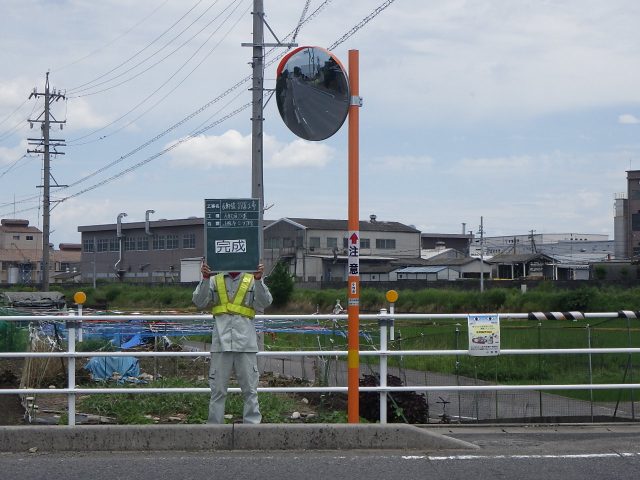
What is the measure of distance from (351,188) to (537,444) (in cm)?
317

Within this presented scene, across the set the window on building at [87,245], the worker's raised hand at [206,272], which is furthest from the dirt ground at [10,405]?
the window on building at [87,245]

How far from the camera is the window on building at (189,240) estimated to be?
8925cm

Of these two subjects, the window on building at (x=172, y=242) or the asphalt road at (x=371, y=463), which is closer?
the asphalt road at (x=371, y=463)

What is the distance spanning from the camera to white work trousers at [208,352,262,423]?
29.4 feet

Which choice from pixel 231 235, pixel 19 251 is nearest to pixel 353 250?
pixel 231 235

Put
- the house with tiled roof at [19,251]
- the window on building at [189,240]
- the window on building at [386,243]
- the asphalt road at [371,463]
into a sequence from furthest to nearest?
the house with tiled roof at [19,251] → the window on building at [386,243] → the window on building at [189,240] → the asphalt road at [371,463]

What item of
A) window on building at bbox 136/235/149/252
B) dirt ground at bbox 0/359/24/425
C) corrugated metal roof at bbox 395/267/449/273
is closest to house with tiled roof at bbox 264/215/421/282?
corrugated metal roof at bbox 395/267/449/273

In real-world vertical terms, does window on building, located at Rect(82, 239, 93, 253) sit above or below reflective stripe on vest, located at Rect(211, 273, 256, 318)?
above

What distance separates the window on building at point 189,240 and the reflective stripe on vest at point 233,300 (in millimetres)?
80850

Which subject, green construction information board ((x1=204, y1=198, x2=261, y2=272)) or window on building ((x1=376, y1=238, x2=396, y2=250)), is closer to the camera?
green construction information board ((x1=204, y1=198, x2=261, y2=272))

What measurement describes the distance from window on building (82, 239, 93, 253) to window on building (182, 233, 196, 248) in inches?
649

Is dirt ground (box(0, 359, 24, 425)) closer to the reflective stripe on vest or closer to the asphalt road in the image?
the asphalt road

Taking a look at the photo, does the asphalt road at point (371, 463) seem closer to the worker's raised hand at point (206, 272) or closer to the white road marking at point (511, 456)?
the white road marking at point (511, 456)

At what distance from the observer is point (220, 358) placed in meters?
8.98
